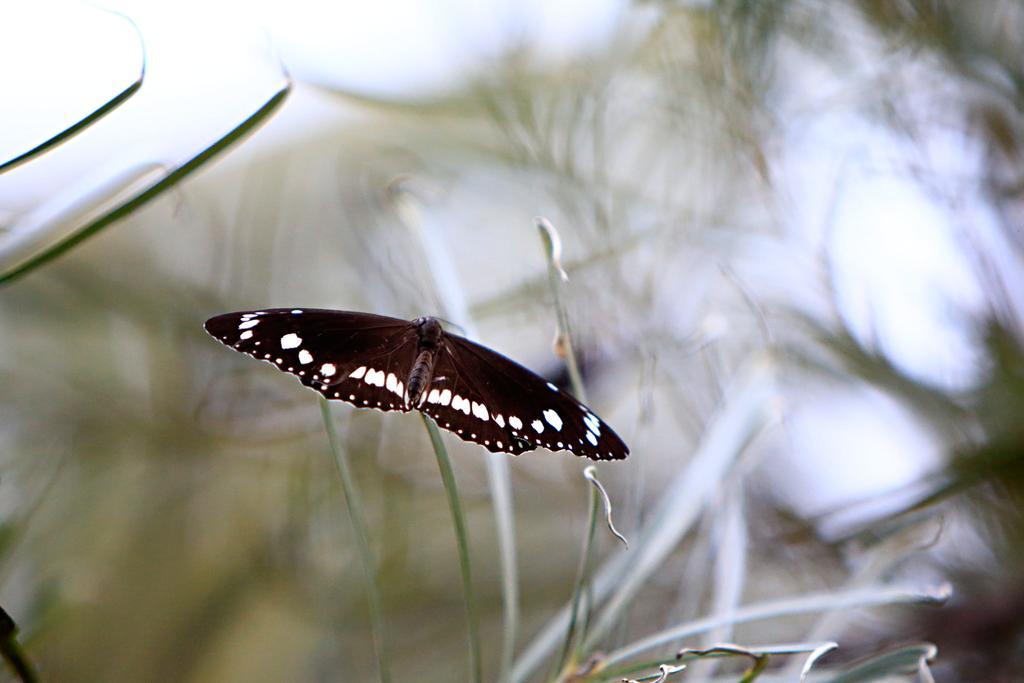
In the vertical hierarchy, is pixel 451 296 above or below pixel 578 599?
above

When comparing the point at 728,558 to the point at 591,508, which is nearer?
the point at 591,508

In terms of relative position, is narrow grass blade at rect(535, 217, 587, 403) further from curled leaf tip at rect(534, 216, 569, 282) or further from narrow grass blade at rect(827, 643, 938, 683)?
narrow grass blade at rect(827, 643, 938, 683)

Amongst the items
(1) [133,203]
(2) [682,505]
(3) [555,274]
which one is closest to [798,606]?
(2) [682,505]

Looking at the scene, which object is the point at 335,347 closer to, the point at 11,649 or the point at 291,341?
the point at 291,341

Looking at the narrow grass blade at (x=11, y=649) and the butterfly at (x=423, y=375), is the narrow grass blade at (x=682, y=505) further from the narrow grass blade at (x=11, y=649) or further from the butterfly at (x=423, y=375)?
the narrow grass blade at (x=11, y=649)

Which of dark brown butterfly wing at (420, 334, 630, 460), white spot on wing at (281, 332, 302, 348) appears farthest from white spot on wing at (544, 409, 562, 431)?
white spot on wing at (281, 332, 302, 348)

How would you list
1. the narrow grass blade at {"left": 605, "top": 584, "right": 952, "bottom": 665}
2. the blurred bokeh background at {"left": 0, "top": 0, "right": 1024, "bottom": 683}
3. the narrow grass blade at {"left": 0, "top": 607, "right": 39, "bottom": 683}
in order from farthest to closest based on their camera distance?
the blurred bokeh background at {"left": 0, "top": 0, "right": 1024, "bottom": 683}, the narrow grass blade at {"left": 605, "top": 584, "right": 952, "bottom": 665}, the narrow grass blade at {"left": 0, "top": 607, "right": 39, "bottom": 683}

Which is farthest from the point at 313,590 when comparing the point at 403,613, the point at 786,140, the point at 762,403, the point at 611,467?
the point at 786,140
